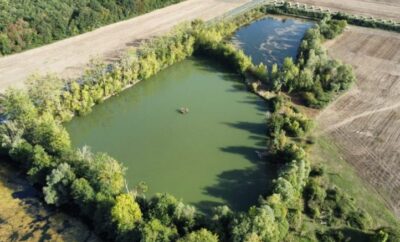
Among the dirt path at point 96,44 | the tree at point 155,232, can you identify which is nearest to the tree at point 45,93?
the dirt path at point 96,44

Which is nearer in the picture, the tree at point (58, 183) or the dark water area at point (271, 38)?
the tree at point (58, 183)

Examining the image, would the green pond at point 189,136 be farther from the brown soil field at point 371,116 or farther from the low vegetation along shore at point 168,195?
the brown soil field at point 371,116

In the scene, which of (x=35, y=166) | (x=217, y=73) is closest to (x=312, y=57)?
(x=217, y=73)

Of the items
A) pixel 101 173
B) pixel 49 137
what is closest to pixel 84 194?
pixel 101 173

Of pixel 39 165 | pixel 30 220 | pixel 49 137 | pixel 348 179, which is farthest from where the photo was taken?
pixel 348 179

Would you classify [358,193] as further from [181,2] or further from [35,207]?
[181,2]

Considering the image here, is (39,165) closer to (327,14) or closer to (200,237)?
(200,237)

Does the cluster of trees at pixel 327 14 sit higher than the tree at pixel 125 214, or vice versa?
the cluster of trees at pixel 327 14
